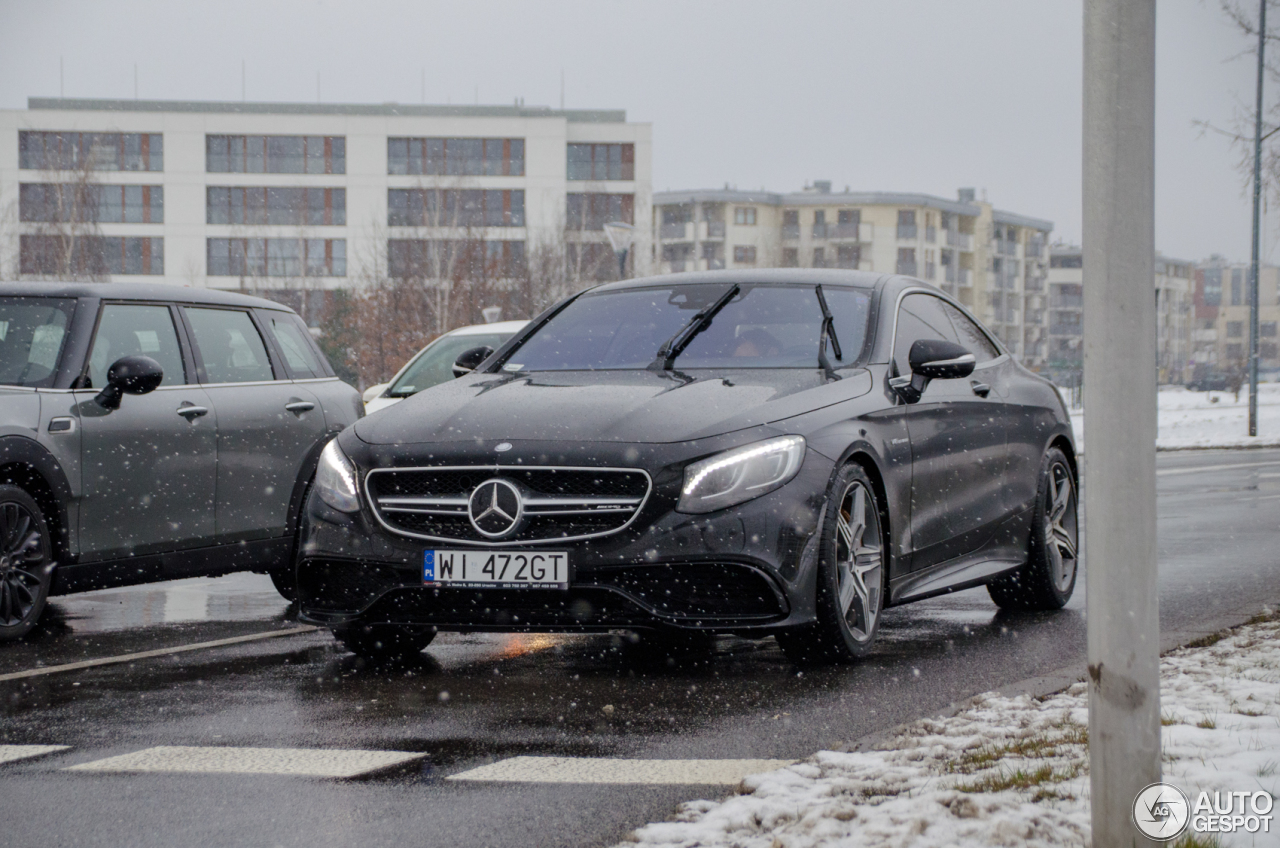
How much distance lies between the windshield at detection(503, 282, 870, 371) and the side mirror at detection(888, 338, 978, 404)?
25cm

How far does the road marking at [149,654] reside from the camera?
6.49m

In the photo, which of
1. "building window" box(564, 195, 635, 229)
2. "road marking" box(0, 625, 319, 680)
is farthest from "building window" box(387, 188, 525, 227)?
"road marking" box(0, 625, 319, 680)

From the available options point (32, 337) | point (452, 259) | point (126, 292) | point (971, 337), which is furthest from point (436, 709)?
point (452, 259)

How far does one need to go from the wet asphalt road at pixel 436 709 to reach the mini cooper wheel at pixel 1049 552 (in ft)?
0.49

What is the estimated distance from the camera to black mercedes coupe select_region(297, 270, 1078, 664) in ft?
19.2

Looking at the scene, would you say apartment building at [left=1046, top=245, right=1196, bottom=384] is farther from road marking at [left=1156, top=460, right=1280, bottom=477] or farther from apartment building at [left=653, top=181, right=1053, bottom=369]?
road marking at [left=1156, top=460, right=1280, bottom=477]

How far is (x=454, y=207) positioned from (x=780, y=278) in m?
70.6

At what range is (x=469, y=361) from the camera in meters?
7.93

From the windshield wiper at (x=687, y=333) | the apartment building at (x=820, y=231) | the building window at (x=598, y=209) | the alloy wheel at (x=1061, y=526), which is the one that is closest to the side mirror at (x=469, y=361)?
the windshield wiper at (x=687, y=333)

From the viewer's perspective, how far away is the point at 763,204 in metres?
120

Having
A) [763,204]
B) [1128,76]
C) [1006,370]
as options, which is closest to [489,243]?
[763,204]

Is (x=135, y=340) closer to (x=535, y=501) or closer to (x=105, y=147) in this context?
(x=535, y=501)

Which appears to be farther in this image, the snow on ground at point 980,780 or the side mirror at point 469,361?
the side mirror at point 469,361

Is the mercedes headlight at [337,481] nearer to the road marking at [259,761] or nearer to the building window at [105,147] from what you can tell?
the road marking at [259,761]
